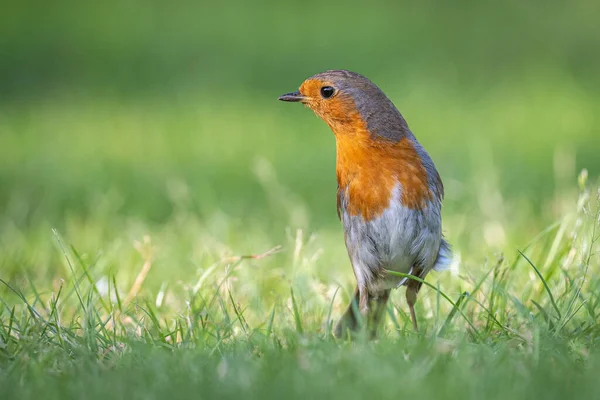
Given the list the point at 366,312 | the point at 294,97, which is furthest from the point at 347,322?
the point at 294,97

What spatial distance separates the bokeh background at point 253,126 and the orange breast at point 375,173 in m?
0.48

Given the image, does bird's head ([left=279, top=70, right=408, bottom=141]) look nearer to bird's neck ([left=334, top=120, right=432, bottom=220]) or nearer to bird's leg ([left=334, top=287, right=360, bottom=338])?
bird's neck ([left=334, top=120, right=432, bottom=220])

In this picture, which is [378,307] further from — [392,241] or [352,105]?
[352,105]

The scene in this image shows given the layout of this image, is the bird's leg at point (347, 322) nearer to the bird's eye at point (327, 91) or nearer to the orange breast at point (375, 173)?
the orange breast at point (375, 173)

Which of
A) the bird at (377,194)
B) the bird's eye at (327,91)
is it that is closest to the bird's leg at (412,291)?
the bird at (377,194)

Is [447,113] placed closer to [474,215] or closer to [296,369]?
[474,215]

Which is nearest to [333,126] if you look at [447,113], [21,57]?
[447,113]

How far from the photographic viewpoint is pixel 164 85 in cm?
1195

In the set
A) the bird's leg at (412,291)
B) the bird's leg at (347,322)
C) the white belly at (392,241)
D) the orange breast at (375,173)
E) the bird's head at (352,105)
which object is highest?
the bird's head at (352,105)

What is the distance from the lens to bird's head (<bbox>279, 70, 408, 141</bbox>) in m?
4.14

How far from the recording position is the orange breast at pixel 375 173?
401 cm

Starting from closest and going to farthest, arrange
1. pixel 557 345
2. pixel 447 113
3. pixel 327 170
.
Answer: pixel 557 345 < pixel 327 170 < pixel 447 113

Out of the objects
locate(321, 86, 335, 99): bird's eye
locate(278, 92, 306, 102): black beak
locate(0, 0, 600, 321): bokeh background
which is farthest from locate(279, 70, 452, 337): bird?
locate(0, 0, 600, 321): bokeh background

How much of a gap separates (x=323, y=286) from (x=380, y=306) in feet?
0.86
